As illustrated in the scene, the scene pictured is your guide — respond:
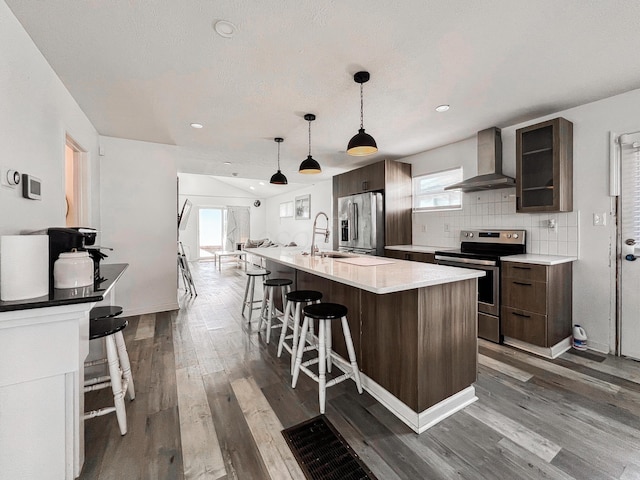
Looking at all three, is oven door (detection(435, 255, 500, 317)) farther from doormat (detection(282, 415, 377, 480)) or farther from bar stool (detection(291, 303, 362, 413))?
doormat (detection(282, 415, 377, 480))

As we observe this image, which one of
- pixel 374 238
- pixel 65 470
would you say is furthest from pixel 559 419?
pixel 374 238

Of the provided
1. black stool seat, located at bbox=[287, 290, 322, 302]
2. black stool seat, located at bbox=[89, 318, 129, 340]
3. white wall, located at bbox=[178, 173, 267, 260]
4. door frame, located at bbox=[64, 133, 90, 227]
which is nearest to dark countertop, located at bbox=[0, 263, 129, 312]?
black stool seat, located at bbox=[89, 318, 129, 340]

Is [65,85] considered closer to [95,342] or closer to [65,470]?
[95,342]

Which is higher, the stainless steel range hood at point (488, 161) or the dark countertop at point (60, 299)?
the stainless steel range hood at point (488, 161)

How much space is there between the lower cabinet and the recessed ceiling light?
3072mm

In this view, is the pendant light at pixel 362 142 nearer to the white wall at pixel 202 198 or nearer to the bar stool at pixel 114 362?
the bar stool at pixel 114 362

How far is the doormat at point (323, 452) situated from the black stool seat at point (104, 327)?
3.73ft

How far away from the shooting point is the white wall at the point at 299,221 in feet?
24.4

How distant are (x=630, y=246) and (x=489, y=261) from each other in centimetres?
111

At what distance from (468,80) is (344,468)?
9.23 feet

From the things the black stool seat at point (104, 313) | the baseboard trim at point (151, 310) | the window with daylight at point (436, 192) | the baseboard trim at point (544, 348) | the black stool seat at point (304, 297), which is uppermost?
the window with daylight at point (436, 192)

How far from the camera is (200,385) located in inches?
83.8

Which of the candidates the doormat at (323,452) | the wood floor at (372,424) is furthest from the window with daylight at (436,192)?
the doormat at (323,452)

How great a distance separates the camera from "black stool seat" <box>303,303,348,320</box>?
183cm
